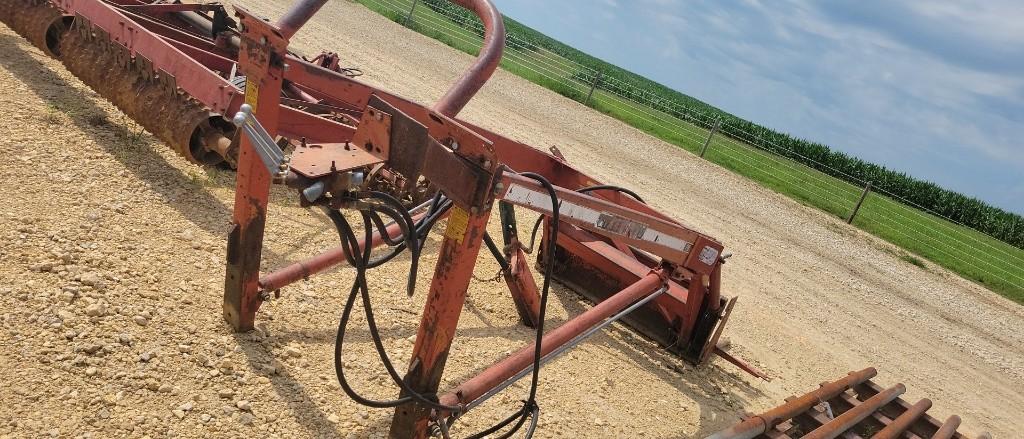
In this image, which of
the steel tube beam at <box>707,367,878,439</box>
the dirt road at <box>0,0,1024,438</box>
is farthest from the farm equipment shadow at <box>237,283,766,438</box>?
the steel tube beam at <box>707,367,878,439</box>

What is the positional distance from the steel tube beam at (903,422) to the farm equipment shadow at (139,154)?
402 cm

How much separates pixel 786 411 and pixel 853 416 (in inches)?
25.0

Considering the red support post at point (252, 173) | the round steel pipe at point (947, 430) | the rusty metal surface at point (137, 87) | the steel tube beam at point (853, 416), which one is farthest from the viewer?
the round steel pipe at point (947, 430)

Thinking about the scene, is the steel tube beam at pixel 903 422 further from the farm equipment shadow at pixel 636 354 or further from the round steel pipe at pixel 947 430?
the farm equipment shadow at pixel 636 354

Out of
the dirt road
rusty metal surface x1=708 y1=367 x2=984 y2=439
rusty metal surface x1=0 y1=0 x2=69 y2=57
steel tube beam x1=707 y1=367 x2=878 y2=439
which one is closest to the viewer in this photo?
the dirt road

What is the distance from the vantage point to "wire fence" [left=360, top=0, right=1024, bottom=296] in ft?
49.6

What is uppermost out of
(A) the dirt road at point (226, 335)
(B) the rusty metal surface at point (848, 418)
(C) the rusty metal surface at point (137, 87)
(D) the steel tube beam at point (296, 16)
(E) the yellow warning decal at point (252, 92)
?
(D) the steel tube beam at point (296, 16)

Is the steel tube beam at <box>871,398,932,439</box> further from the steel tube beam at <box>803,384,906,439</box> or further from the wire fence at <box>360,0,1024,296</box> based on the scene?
the wire fence at <box>360,0,1024,296</box>

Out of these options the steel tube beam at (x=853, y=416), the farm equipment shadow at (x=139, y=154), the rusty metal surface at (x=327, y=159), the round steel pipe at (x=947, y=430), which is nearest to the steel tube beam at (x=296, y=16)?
the rusty metal surface at (x=327, y=159)

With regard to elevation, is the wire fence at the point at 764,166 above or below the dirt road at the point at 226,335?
above

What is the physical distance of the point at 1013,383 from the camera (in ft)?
26.4

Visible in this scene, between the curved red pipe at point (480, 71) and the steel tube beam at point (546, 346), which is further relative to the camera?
the curved red pipe at point (480, 71)

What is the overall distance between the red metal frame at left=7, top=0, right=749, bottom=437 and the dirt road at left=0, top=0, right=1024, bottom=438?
334 millimetres

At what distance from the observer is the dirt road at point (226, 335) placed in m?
3.01
